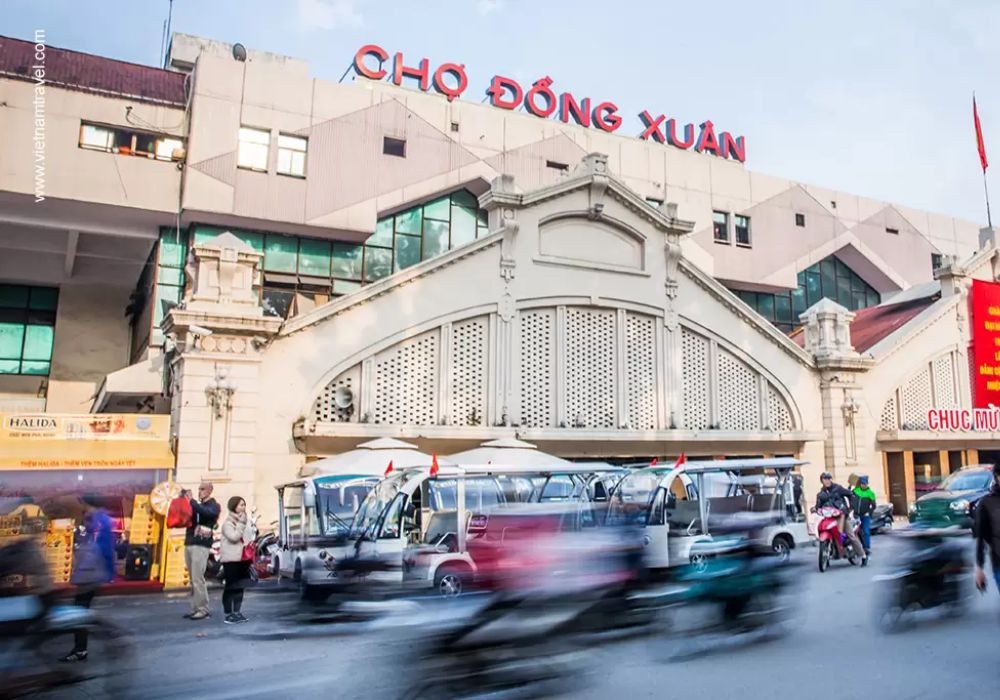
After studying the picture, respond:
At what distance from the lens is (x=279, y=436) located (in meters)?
17.5

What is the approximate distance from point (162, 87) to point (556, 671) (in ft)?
84.1

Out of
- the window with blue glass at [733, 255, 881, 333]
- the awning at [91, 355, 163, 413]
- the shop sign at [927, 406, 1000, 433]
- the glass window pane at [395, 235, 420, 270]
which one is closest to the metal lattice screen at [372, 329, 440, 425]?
the awning at [91, 355, 163, 413]

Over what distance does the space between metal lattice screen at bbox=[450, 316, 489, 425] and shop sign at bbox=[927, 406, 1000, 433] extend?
1623cm

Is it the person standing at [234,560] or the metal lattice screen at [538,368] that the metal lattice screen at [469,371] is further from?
the person standing at [234,560]

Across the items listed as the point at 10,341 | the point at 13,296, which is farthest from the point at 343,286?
the point at 13,296

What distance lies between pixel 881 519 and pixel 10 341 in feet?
97.8

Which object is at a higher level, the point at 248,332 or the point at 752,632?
the point at 248,332

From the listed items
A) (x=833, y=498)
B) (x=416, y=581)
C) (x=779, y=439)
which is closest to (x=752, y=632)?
(x=416, y=581)

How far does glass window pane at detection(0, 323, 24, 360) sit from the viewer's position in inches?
1089

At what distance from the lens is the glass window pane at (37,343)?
2803 cm

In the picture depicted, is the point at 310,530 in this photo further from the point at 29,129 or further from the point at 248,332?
the point at 29,129

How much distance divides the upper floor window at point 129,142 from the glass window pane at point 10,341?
8717 millimetres

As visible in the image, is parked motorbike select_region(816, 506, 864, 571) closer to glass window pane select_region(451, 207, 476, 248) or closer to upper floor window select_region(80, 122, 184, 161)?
glass window pane select_region(451, 207, 476, 248)

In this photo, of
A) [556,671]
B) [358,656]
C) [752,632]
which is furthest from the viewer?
[752,632]
